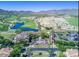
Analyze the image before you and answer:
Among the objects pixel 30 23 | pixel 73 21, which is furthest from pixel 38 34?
pixel 73 21

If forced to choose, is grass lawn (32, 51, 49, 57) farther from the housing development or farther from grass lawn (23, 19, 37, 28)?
grass lawn (23, 19, 37, 28)

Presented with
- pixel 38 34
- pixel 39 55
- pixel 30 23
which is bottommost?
pixel 39 55

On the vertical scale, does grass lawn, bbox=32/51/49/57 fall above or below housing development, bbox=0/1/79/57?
below

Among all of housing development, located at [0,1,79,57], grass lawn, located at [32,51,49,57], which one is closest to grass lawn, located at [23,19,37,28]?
housing development, located at [0,1,79,57]

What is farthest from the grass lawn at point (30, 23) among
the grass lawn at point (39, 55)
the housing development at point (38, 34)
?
the grass lawn at point (39, 55)

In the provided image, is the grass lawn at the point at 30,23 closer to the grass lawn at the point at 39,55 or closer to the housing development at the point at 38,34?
the housing development at the point at 38,34

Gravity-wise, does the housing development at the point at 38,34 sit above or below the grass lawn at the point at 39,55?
above

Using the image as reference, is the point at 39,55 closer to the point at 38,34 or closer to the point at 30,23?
Result: the point at 38,34

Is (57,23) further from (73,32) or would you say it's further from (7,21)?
(7,21)
